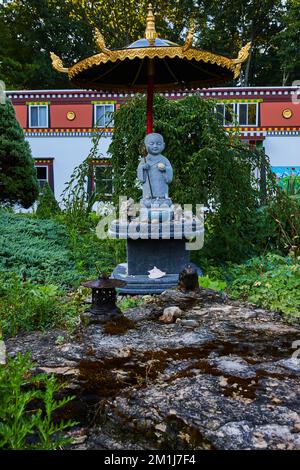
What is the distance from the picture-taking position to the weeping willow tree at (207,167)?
880cm

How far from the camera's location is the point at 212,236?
8789 mm

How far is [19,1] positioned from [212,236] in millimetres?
25209

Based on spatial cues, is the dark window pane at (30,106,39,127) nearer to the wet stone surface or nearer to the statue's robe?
the statue's robe

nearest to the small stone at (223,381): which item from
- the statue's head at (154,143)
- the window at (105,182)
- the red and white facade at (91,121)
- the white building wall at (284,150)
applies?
the statue's head at (154,143)

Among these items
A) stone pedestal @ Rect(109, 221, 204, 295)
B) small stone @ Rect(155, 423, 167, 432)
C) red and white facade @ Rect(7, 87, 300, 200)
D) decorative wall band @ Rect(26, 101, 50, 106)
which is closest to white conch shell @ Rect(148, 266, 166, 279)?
stone pedestal @ Rect(109, 221, 204, 295)

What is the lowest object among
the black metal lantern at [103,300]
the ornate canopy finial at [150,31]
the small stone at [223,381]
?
the small stone at [223,381]

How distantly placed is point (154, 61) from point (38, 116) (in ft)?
41.5

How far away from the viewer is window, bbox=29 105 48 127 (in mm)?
19547

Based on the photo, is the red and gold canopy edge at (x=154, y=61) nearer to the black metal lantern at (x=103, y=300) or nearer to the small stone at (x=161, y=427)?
the black metal lantern at (x=103, y=300)

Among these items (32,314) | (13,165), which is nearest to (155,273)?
(32,314)

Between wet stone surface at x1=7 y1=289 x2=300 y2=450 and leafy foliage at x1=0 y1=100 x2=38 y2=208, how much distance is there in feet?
39.1

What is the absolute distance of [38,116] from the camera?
19578 millimetres

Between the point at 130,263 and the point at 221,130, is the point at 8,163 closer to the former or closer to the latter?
the point at 221,130

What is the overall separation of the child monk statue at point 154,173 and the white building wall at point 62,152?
1226cm
